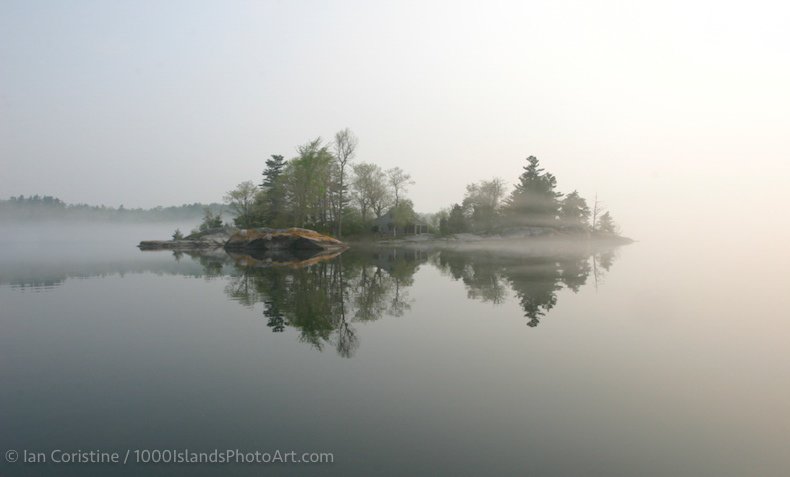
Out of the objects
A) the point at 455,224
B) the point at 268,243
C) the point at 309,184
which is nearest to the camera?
the point at 268,243

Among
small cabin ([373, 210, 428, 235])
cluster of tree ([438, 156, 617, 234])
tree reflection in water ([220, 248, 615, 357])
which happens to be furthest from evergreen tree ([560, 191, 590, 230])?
tree reflection in water ([220, 248, 615, 357])

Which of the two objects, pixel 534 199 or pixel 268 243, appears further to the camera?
pixel 534 199

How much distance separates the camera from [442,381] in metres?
7.45

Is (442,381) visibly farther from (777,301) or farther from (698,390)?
(777,301)

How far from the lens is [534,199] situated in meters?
82.1

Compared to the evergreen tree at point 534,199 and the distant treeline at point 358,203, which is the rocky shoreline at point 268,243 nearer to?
the distant treeline at point 358,203

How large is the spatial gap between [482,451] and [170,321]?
1125 cm

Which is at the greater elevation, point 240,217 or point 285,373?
point 240,217

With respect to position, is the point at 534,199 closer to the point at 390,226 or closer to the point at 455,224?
the point at 455,224

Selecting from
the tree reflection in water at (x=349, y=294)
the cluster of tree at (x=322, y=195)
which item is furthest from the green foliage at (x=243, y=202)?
the tree reflection in water at (x=349, y=294)

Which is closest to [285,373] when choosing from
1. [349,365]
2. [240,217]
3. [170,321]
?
[349,365]

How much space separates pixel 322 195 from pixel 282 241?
16.1m

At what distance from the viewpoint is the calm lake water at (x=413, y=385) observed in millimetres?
5035

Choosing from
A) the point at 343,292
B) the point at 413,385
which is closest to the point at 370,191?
the point at 343,292
